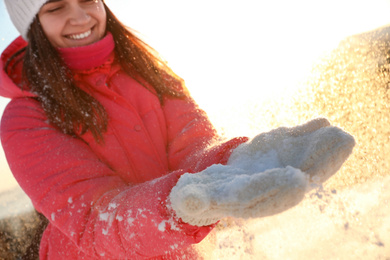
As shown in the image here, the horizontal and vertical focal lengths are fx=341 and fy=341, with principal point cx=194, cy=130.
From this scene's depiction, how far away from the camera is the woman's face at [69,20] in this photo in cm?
167

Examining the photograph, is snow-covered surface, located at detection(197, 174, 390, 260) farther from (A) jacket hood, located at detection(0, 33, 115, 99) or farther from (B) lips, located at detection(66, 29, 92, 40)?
(B) lips, located at detection(66, 29, 92, 40)

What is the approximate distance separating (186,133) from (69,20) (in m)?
0.81

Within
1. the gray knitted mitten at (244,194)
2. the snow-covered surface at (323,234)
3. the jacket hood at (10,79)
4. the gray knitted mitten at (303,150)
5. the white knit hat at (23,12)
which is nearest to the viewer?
the gray knitted mitten at (244,194)

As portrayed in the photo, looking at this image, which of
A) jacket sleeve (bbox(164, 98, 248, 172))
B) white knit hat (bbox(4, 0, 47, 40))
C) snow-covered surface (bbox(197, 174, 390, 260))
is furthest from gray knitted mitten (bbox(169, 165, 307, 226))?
snow-covered surface (bbox(197, 174, 390, 260))

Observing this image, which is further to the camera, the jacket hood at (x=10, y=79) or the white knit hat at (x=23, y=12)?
the white knit hat at (x=23, y=12)

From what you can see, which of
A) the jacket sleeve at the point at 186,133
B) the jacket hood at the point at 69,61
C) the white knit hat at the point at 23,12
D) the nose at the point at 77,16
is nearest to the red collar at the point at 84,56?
the jacket hood at the point at 69,61

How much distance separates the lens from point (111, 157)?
162 centimetres

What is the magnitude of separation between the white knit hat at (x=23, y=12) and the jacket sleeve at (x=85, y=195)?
1.51 feet

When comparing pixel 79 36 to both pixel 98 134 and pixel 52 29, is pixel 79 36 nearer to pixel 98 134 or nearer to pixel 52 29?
pixel 52 29

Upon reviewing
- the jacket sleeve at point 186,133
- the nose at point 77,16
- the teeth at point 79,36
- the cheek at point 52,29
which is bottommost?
the jacket sleeve at point 186,133

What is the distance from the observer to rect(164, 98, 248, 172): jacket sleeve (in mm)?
1678

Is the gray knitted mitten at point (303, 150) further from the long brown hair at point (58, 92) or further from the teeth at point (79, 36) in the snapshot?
the teeth at point (79, 36)

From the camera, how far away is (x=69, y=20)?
5.52ft

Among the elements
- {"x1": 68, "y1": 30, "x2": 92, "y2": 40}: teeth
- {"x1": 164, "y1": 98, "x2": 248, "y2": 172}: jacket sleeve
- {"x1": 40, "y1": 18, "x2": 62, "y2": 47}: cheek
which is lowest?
{"x1": 164, "y1": 98, "x2": 248, "y2": 172}: jacket sleeve
